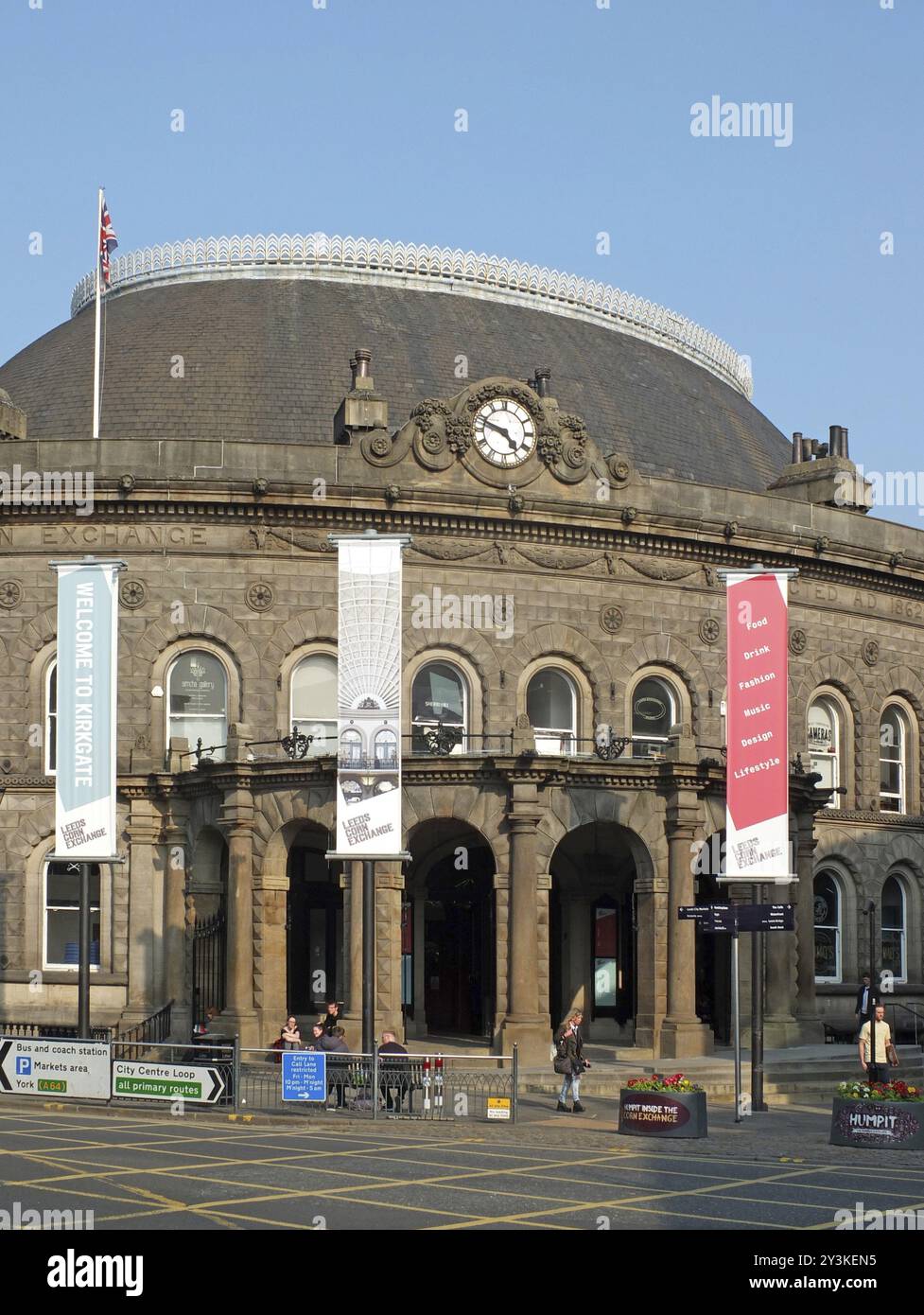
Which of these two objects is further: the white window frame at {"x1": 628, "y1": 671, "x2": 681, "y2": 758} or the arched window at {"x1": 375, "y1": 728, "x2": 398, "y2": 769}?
the white window frame at {"x1": 628, "y1": 671, "x2": 681, "y2": 758}

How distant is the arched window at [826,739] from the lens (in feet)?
161

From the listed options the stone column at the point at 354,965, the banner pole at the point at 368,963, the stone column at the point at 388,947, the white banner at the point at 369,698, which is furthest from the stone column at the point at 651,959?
the banner pole at the point at 368,963

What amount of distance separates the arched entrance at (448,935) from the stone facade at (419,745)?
7cm

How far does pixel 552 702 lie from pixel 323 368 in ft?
36.6

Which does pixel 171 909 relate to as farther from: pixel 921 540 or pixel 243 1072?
pixel 921 540

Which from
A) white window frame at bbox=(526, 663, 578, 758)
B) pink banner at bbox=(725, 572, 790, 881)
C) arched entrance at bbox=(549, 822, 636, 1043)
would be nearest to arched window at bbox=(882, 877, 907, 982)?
arched entrance at bbox=(549, 822, 636, 1043)

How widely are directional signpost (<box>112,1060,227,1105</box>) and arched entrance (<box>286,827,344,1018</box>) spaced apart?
14.0 metres

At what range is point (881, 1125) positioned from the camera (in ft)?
86.3

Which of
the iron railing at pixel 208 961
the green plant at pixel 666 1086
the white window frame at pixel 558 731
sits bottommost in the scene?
the green plant at pixel 666 1086

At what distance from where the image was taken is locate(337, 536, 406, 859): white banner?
33.9 meters

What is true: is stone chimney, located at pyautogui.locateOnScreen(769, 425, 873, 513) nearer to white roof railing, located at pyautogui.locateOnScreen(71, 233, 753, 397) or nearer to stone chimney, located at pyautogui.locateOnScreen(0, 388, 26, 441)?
white roof railing, located at pyautogui.locateOnScreen(71, 233, 753, 397)

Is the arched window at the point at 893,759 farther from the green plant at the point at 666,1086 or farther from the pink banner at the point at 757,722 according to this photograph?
the green plant at the point at 666,1086

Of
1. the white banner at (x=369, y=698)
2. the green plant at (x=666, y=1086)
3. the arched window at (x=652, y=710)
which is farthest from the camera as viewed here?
the arched window at (x=652, y=710)
